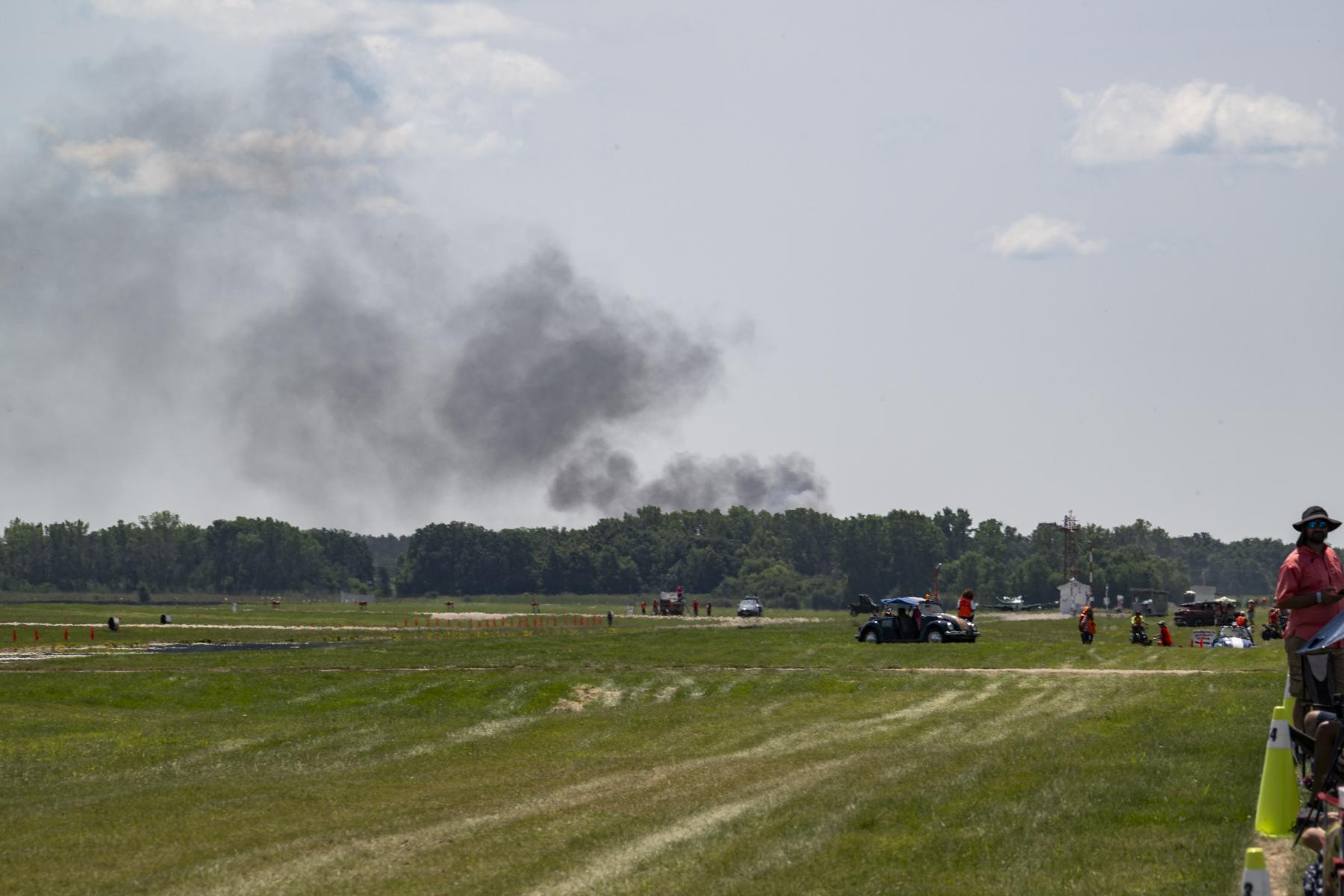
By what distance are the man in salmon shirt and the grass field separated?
1455 mm

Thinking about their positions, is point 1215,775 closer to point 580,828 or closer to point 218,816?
point 580,828

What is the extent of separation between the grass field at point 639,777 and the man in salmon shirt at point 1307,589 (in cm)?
146

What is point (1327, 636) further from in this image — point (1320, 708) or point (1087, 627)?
point (1087, 627)

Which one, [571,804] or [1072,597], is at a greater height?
[1072,597]

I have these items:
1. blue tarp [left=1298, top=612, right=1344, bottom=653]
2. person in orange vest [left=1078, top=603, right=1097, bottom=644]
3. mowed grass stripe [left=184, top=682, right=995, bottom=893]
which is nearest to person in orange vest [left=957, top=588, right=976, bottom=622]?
person in orange vest [left=1078, top=603, right=1097, bottom=644]

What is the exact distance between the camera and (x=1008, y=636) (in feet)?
243

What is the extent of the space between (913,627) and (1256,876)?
47.4 meters

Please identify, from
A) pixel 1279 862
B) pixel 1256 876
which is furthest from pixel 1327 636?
pixel 1256 876

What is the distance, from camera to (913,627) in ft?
184

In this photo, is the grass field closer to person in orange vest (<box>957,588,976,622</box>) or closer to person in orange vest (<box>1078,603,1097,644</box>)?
person in orange vest (<box>957,588,976,622</box>)

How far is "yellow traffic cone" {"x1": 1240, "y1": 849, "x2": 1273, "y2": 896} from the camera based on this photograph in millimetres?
8922

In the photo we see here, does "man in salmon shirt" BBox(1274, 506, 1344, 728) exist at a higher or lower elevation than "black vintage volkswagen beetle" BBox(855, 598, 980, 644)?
higher

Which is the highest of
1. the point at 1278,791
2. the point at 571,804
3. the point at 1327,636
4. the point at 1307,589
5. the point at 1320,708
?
the point at 1307,589

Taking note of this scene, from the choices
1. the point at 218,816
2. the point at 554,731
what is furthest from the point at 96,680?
the point at 218,816
